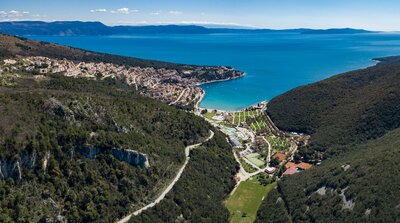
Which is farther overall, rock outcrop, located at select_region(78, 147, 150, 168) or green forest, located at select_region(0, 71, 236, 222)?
rock outcrop, located at select_region(78, 147, 150, 168)

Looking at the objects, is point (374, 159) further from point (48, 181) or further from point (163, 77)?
point (163, 77)

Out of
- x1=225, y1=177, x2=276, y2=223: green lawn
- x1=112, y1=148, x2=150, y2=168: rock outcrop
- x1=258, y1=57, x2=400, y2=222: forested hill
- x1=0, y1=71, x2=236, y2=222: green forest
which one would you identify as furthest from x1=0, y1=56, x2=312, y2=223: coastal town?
x1=112, y1=148, x2=150, y2=168: rock outcrop

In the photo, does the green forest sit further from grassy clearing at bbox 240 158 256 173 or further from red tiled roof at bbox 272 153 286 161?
red tiled roof at bbox 272 153 286 161

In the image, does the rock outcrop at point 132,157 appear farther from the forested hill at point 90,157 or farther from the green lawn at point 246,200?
the green lawn at point 246,200

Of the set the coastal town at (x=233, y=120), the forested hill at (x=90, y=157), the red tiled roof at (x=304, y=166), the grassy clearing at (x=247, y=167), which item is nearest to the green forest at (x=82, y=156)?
the forested hill at (x=90, y=157)

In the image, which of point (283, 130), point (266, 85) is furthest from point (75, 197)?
point (266, 85)

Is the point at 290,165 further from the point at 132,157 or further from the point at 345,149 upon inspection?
the point at 132,157
